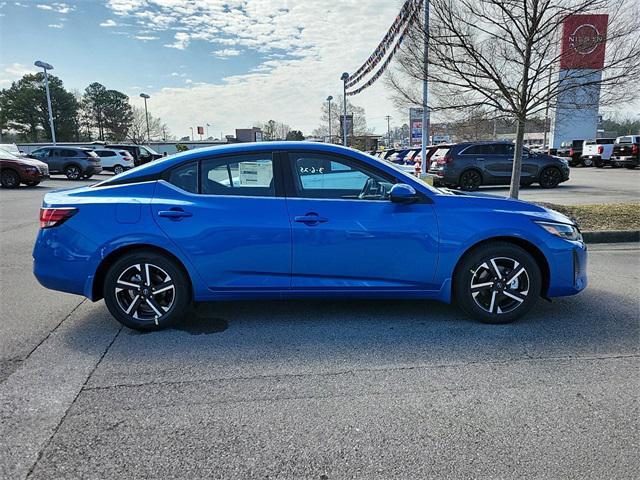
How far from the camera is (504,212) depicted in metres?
3.77

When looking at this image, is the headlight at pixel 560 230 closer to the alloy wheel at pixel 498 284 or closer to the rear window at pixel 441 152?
the alloy wheel at pixel 498 284

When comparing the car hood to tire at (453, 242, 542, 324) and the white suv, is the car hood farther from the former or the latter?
the white suv

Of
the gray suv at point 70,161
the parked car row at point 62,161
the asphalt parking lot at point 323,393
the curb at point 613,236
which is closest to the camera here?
the asphalt parking lot at point 323,393

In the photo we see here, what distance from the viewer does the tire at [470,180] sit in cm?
1520

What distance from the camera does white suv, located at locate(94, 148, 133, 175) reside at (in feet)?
92.6

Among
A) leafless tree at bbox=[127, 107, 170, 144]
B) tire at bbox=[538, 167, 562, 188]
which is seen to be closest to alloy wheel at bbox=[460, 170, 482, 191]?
tire at bbox=[538, 167, 562, 188]

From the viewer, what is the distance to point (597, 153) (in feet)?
94.0

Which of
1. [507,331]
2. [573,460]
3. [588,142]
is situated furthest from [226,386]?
[588,142]

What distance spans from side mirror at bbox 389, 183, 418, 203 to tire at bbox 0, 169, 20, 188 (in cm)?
1829

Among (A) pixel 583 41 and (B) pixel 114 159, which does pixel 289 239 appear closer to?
(A) pixel 583 41

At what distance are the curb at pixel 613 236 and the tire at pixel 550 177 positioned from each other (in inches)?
352

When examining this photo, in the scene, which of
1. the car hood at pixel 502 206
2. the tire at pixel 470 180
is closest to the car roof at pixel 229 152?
the car hood at pixel 502 206

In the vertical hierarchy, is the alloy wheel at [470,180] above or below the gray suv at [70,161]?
below

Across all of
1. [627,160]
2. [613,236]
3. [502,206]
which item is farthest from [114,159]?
[627,160]
